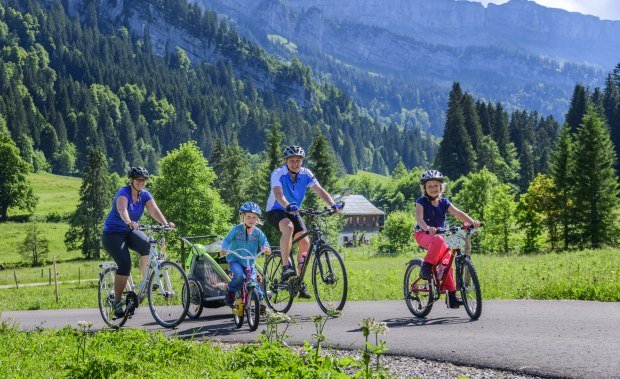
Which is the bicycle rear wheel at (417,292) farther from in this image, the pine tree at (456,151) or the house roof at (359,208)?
the house roof at (359,208)

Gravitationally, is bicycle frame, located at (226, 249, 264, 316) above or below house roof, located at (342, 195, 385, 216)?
below

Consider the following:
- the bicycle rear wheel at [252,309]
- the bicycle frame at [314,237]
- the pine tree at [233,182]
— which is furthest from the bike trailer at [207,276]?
the pine tree at [233,182]

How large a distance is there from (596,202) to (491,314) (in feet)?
139

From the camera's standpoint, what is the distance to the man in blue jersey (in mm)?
10633

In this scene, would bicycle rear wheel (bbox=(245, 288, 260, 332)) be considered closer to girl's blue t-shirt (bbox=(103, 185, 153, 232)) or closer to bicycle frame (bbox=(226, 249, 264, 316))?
bicycle frame (bbox=(226, 249, 264, 316))

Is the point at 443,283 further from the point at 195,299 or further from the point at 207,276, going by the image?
the point at 195,299

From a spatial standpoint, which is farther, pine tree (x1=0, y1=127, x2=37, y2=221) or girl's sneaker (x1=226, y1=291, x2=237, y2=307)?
pine tree (x1=0, y1=127, x2=37, y2=221)

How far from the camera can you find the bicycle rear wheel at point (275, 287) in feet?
35.9

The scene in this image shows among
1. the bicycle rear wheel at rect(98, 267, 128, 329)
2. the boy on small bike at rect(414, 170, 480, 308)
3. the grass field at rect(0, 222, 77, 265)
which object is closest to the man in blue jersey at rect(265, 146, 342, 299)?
the boy on small bike at rect(414, 170, 480, 308)

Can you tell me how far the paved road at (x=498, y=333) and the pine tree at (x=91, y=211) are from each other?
67.2 metres

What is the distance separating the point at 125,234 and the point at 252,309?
9.18 ft

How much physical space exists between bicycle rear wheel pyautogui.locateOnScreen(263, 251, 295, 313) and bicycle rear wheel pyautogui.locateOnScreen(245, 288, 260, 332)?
1.18 meters

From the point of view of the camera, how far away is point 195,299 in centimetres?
1123

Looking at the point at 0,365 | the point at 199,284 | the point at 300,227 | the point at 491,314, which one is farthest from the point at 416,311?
the point at 0,365
